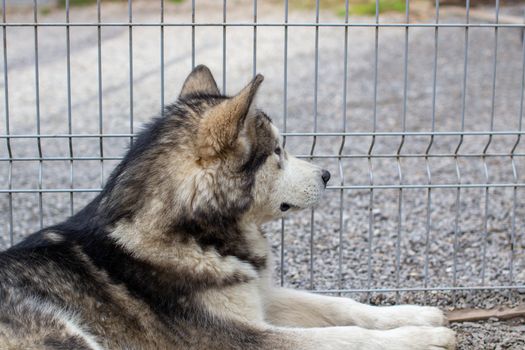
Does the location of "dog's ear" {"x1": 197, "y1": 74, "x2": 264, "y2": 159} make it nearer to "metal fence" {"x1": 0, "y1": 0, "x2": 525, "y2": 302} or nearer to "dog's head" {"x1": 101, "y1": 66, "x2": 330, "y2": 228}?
"dog's head" {"x1": 101, "y1": 66, "x2": 330, "y2": 228}

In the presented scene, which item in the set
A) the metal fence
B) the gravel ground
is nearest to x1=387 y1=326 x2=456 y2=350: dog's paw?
the gravel ground

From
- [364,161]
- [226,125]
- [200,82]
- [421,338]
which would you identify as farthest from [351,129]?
[226,125]

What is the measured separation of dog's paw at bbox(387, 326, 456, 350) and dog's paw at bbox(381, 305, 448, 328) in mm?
309

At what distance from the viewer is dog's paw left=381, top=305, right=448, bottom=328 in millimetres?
4465

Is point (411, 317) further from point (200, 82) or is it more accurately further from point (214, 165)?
point (200, 82)

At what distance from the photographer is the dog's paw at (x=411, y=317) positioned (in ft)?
14.6

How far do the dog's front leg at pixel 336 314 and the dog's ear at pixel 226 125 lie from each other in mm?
900

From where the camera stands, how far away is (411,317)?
14.7ft

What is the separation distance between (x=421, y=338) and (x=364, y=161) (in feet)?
16.1

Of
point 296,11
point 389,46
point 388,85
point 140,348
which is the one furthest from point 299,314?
point 296,11

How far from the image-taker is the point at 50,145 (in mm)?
9477

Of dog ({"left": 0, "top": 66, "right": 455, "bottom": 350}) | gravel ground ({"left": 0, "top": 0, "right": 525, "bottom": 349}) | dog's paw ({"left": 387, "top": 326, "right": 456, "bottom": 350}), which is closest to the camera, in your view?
dog ({"left": 0, "top": 66, "right": 455, "bottom": 350})

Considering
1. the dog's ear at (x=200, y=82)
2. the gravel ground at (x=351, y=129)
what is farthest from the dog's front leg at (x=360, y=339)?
the dog's ear at (x=200, y=82)

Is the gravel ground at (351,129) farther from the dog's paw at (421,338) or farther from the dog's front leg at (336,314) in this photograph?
the dog's paw at (421,338)
